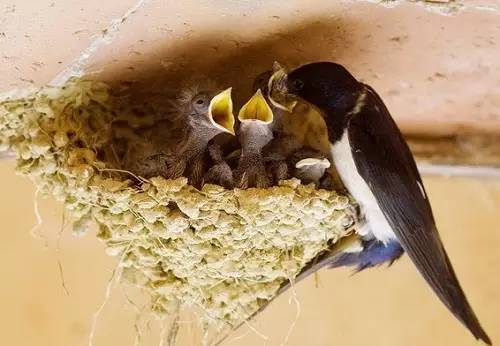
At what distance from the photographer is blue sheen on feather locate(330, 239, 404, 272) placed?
8.89 ft

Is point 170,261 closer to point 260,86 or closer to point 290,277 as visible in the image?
point 290,277

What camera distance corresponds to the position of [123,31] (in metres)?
2.40

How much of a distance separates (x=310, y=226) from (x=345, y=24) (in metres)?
0.45

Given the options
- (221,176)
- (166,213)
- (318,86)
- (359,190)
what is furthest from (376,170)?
(166,213)

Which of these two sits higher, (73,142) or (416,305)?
(73,142)

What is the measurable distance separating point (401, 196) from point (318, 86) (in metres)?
0.31

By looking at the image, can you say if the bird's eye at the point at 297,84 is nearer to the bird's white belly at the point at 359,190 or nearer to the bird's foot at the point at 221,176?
the bird's white belly at the point at 359,190

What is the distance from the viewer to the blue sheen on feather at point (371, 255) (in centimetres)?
271

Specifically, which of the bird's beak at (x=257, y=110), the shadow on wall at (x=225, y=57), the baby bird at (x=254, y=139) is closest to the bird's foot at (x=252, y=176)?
the baby bird at (x=254, y=139)

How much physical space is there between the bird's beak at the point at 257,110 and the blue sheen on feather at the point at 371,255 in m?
0.38

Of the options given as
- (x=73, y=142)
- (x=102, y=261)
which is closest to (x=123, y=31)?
(x=73, y=142)

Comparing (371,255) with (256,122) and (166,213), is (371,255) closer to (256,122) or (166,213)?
(256,122)

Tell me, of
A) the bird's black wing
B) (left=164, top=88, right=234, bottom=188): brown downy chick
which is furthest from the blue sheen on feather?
(left=164, top=88, right=234, bottom=188): brown downy chick

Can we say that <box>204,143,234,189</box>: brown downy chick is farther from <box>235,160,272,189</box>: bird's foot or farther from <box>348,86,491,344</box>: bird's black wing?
<box>348,86,491,344</box>: bird's black wing
